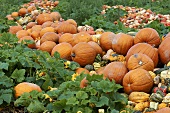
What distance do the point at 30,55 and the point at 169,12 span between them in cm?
647

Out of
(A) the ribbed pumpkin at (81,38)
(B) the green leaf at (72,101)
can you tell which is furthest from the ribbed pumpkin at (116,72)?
(A) the ribbed pumpkin at (81,38)

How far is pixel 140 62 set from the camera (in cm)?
432

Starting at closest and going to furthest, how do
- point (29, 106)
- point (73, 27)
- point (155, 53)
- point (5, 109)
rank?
point (29, 106)
point (5, 109)
point (155, 53)
point (73, 27)

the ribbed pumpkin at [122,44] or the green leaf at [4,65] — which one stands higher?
the ribbed pumpkin at [122,44]

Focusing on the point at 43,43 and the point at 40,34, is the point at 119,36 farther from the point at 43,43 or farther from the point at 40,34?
the point at 40,34

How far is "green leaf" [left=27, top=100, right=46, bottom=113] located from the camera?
3682mm

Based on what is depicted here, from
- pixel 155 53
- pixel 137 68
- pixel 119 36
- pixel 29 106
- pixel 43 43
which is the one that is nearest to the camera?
pixel 29 106

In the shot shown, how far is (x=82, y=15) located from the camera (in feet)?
28.0

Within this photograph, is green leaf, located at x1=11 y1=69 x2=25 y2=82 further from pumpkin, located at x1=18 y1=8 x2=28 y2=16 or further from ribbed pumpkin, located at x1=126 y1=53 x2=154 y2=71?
pumpkin, located at x1=18 y1=8 x2=28 y2=16

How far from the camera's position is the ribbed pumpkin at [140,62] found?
4.31 metres

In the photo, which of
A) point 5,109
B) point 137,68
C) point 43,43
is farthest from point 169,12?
point 5,109

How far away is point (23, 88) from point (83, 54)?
4.17 feet

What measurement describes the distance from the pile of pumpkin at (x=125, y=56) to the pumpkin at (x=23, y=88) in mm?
572

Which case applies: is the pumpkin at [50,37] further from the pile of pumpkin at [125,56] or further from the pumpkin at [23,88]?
the pumpkin at [23,88]
